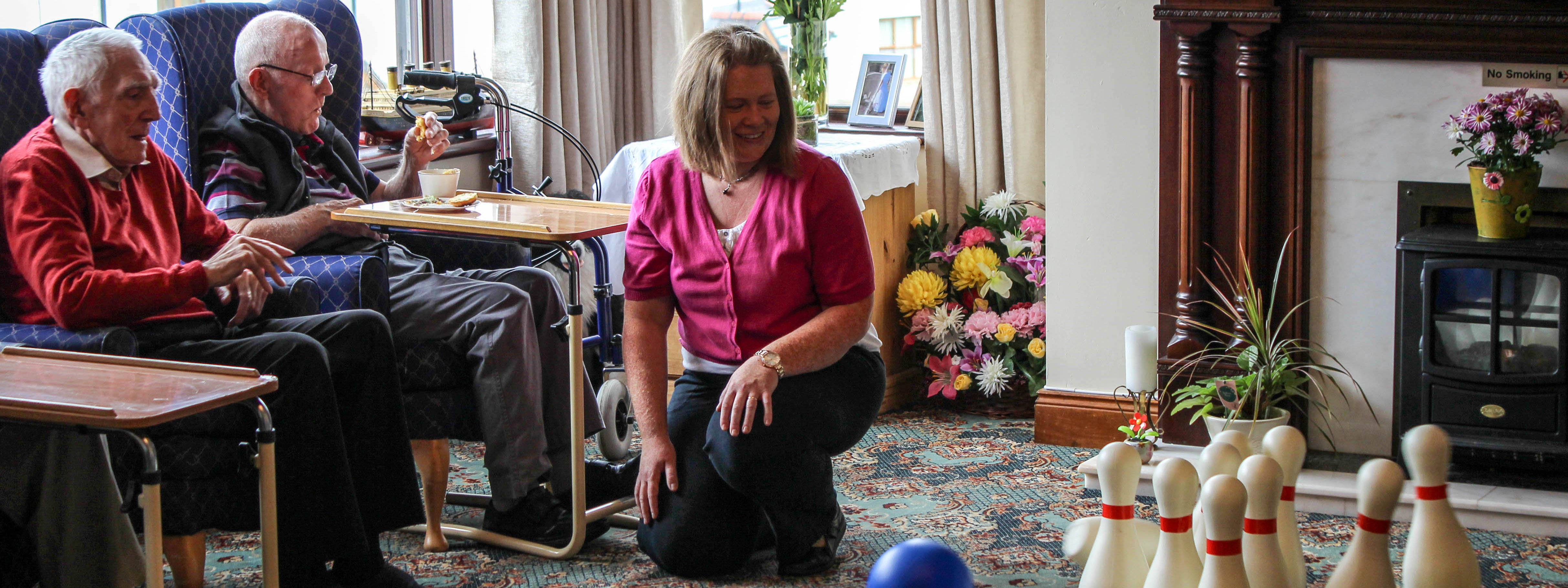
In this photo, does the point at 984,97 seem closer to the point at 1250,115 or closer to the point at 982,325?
the point at 982,325

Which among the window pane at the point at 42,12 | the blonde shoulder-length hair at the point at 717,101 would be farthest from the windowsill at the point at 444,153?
the blonde shoulder-length hair at the point at 717,101

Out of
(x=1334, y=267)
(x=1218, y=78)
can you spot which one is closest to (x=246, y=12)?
(x=1218, y=78)

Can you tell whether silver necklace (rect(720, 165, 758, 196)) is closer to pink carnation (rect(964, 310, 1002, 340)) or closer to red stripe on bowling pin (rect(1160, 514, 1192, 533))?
red stripe on bowling pin (rect(1160, 514, 1192, 533))

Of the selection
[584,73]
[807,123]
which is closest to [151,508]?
[807,123]

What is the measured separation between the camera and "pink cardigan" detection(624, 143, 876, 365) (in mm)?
2092

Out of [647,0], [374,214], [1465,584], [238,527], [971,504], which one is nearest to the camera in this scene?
[1465,584]

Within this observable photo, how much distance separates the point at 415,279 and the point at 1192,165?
1532 mm

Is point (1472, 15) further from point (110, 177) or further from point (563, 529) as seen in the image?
point (110, 177)

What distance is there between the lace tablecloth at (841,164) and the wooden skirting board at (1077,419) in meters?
0.66

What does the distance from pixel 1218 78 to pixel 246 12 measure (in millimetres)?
1964

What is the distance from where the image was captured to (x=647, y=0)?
3.91 metres

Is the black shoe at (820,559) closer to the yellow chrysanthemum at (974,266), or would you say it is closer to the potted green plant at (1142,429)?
the potted green plant at (1142,429)

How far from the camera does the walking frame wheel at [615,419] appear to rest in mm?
2666

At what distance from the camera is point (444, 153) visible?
128 inches
